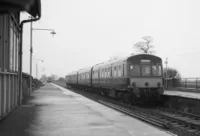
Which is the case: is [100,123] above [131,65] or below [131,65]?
below

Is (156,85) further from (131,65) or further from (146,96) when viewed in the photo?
(131,65)

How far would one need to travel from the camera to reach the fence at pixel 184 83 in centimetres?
2274

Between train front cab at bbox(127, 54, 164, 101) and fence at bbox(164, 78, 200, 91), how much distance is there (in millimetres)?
7962

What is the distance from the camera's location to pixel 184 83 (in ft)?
83.6

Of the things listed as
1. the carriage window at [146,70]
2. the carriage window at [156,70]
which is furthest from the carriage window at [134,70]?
the carriage window at [156,70]

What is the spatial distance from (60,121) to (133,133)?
287 cm

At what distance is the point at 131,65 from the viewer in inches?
621

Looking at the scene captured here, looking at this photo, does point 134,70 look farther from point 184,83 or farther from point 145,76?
point 184,83

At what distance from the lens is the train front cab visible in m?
15.5

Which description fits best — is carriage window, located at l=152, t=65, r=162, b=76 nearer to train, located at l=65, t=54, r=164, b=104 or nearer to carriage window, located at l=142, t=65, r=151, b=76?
train, located at l=65, t=54, r=164, b=104

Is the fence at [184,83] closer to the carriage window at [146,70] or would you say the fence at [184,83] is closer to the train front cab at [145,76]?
the train front cab at [145,76]

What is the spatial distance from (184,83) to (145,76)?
36.8 ft

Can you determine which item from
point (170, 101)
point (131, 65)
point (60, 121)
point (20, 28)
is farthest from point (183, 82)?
point (60, 121)

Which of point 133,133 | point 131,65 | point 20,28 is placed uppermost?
point 20,28
